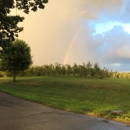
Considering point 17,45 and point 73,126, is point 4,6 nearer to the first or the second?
point 73,126

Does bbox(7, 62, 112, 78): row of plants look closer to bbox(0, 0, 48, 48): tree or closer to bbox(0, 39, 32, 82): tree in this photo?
bbox(0, 39, 32, 82): tree

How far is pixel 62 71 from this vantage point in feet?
213

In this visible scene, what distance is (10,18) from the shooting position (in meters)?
24.1

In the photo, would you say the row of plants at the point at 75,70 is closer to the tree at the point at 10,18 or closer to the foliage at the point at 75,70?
the foliage at the point at 75,70

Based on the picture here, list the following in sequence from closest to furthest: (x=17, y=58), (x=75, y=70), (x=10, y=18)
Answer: (x=10, y=18) < (x=17, y=58) < (x=75, y=70)

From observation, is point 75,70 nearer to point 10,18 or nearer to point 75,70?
point 75,70

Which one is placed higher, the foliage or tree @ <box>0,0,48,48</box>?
tree @ <box>0,0,48,48</box>

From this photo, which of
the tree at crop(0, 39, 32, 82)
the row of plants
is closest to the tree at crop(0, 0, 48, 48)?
the tree at crop(0, 39, 32, 82)

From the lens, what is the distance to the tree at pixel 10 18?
65.1ft

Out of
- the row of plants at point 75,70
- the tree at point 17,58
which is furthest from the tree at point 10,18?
the row of plants at point 75,70

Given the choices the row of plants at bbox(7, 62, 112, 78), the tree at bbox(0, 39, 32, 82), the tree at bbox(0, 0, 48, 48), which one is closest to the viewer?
the tree at bbox(0, 0, 48, 48)

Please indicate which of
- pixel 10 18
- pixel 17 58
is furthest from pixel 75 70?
pixel 10 18

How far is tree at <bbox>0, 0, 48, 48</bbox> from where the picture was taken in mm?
19845

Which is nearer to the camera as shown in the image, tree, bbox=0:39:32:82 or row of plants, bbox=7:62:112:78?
tree, bbox=0:39:32:82
